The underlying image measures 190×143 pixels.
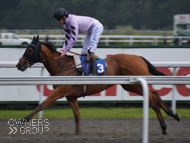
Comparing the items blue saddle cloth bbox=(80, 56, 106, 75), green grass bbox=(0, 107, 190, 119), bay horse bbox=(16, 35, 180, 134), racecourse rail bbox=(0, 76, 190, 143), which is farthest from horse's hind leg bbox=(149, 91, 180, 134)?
green grass bbox=(0, 107, 190, 119)

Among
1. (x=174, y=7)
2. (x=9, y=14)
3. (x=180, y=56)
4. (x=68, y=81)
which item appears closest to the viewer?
(x=68, y=81)

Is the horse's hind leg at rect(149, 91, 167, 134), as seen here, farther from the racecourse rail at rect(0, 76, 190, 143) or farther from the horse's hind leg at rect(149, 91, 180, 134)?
the racecourse rail at rect(0, 76, 190, 143)

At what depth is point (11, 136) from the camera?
471cm

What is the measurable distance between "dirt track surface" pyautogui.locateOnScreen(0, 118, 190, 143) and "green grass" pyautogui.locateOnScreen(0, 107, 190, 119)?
438 mm

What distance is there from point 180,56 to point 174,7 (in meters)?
38.6

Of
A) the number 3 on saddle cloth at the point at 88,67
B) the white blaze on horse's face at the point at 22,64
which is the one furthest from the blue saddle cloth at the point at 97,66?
the white blaze on horse's face at the point at 22,64

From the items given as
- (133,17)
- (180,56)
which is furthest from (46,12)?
(180,56)

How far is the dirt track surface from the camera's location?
4.54 meters

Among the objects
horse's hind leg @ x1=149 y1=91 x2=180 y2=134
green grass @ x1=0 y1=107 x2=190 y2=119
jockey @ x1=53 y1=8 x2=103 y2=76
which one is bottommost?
green grass @ x1=0 y1=107 x2=190 y2=119

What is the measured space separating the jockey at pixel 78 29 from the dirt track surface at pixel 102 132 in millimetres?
924

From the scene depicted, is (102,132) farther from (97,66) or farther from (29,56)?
(29,56)

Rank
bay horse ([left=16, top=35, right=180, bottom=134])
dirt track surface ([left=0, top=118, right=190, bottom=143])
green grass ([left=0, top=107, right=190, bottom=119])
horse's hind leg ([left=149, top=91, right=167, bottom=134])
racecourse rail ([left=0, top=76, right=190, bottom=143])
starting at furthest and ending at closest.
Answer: green grass ([left=0, top=107, right=190, bottom=119]) < bay horse ([left=16, top=35, right=180, bottom=134]) < horse's hind leg ([left=149, top=91, right=167, bottom=134]) < dirt track surface ([left=0, top=118, right=190, bottom=143]) < racecourse rail ([left=0, top=76, right=190, bottom=143])

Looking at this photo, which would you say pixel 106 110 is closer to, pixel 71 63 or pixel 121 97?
pixel 121 97

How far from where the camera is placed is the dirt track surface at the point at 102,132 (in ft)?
14.9
